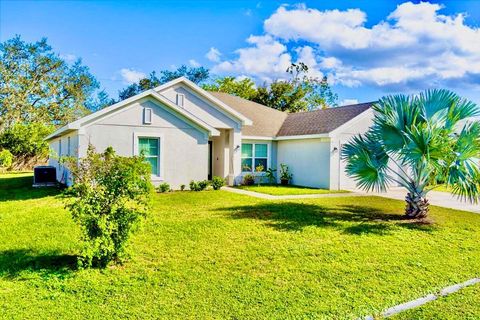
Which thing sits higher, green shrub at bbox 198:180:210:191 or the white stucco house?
the white stucco house

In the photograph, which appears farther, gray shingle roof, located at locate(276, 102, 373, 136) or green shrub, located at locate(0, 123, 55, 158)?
green shrub, located at locate(0, 123, 55, 158)

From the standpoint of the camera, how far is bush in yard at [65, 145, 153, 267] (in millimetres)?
5812

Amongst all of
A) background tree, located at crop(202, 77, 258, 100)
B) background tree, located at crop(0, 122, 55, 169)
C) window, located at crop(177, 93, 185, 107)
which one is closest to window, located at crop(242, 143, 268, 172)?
window, located at crop(177, 93, 185, 107)

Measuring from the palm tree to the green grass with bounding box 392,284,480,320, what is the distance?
4941 mm

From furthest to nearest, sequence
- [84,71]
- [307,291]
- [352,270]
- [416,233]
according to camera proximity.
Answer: [84,71] < [416,233] < [352,270] < [307,291]

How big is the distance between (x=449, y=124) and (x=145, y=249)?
9.48m

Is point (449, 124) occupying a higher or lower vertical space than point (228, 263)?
higher

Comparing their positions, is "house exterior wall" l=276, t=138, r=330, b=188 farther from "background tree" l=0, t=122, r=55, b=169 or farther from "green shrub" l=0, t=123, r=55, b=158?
"green shrub" l=0, t=123, r=55, b=158

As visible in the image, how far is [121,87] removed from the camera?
53.2 meters

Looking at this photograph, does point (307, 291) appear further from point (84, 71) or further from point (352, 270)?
point (84, 71)

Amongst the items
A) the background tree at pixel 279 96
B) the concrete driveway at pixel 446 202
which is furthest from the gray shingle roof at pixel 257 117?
the background tree at pixel 279 96

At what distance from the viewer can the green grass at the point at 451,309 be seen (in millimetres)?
4637

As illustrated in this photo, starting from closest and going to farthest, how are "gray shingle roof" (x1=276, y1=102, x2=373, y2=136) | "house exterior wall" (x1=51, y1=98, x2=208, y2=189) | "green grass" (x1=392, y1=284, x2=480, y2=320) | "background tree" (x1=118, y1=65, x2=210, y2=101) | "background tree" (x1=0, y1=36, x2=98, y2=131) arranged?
1. "green grass" (x1=392, y1=284, x2=480, y2=320)
2. "house exterior wall" (x1=51, y1=98, x2=208, y2=189)
3. "gray shingle roof" (x1=276, y1=102, x2=373, y2=136)
4. "background tree" (x1=0, y1=36, x2=98, y2=131)
5. "background tree" (x1=118, y1=65, x2=210, y2=101)

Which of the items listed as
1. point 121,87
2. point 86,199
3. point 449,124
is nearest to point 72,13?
point 86,199
